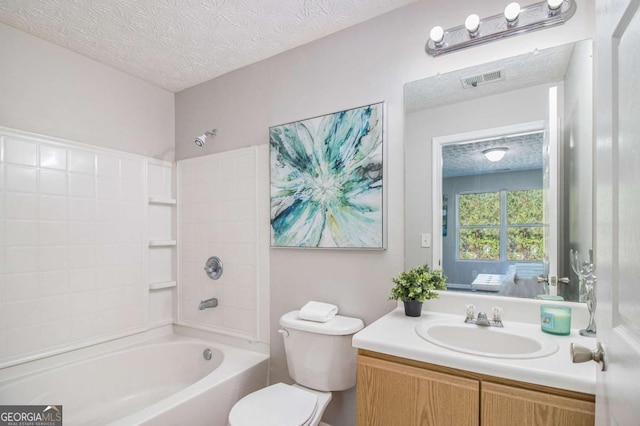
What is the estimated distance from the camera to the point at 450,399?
44.4 inches

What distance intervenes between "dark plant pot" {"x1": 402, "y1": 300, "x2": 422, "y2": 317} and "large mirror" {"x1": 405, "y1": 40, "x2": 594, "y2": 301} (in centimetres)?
21

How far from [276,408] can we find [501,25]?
6.72ft

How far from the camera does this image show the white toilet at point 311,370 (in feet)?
5.06

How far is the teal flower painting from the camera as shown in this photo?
1814 mm

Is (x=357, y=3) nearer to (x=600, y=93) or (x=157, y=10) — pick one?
(x=157, y=10)

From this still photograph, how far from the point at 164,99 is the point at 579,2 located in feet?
8.95

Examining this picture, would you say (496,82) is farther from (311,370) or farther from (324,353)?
(311,370)

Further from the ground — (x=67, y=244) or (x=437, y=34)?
(x=437, y=34)

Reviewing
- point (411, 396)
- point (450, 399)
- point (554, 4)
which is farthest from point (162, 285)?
point (554, 4)

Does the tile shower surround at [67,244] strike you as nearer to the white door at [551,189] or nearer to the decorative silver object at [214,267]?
the decorative silver object at [214,267]

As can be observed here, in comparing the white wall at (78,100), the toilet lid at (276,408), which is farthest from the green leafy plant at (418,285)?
the white wall at (78,100)

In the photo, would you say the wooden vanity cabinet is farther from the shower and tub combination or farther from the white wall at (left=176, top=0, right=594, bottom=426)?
the shower and tub combination

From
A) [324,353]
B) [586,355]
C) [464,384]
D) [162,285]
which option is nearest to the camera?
[586,355]

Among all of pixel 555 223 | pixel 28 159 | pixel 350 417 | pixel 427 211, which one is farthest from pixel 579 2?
pixel 28 159
